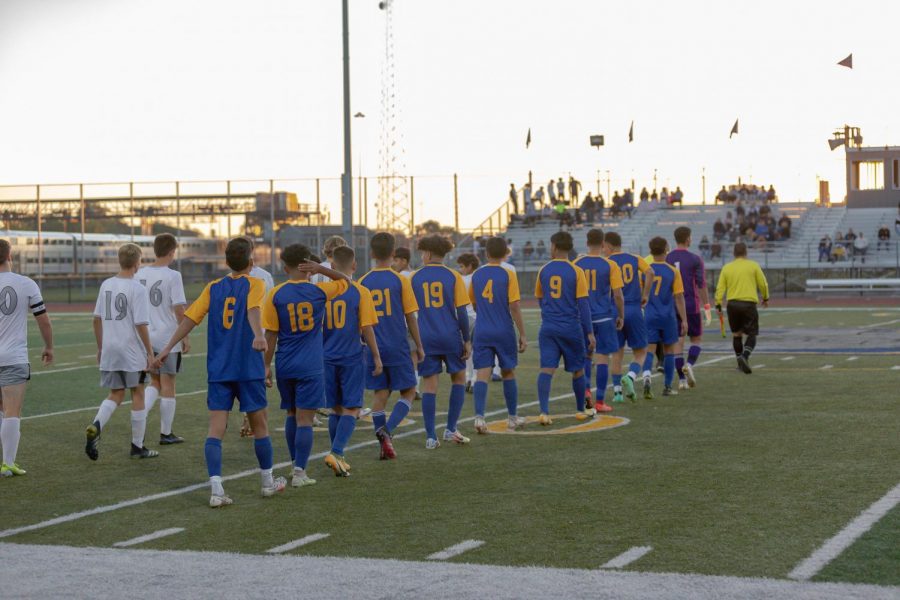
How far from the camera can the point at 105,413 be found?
1028cm

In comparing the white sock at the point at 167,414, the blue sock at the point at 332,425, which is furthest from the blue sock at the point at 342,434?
the white sock at the point at 167,414

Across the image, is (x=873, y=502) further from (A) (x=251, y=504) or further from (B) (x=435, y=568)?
(A) (x=251, y=504)

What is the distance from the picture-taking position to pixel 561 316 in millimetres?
11914

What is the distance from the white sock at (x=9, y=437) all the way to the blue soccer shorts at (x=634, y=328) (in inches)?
267

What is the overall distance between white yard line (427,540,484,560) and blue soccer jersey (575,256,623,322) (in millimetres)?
6368

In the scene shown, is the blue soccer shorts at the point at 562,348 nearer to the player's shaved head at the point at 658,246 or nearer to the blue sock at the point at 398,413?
the blue sock at the point at 398,413

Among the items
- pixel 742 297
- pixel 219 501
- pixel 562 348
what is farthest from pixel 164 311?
pixel 742 297

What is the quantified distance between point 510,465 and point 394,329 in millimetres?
1464

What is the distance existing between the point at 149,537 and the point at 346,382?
2.38 meters

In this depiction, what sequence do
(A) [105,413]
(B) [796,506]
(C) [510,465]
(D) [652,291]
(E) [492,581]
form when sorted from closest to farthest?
(E) [492,581] < (B) [796,506] < (C) [510,465] < (A) [105,413] < (D) [652,291]

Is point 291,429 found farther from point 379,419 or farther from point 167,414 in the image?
point 167,414

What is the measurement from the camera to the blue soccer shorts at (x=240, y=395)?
27.4 ft

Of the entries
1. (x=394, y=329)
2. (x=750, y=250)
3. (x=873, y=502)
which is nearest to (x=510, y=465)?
(x=394, y=329)

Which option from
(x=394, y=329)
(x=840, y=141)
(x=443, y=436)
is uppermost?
(x=840, y=141)
